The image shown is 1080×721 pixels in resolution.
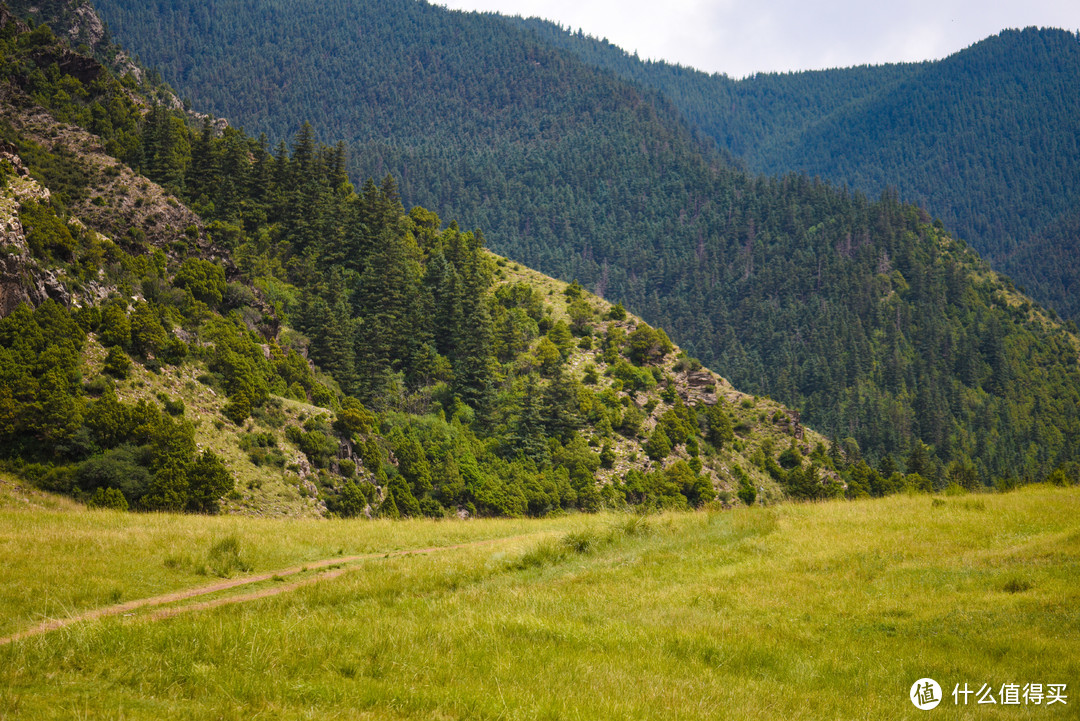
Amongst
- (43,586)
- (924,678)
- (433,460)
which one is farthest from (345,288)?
(924,678)

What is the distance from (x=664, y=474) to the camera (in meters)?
75.6

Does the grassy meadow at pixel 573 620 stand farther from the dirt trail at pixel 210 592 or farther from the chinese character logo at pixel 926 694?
the dirt trail at pixel 210 592

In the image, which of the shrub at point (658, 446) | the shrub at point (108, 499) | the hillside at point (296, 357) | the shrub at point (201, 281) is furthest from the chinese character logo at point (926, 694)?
the shrub at point (658, 446)

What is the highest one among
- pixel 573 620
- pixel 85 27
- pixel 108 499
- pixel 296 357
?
pixel 85 27

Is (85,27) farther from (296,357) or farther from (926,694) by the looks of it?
(926,694)

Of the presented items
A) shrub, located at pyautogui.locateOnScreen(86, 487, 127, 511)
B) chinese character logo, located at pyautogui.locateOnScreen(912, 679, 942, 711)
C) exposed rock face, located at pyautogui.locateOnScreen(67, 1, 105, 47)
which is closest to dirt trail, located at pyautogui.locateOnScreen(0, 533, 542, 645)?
chinese character logo, located at pyautogui.locateOnScreen(912, 679, 942, 711)

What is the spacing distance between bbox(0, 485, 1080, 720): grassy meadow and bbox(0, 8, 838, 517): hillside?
995cm

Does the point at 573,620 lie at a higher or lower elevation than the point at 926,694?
higher

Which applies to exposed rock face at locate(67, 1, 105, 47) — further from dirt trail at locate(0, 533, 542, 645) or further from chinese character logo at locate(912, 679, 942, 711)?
chinese character logo at locate(912, 679, 942, 711)

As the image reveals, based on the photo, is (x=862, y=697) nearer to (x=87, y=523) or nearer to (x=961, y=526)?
(x=961, y=526)

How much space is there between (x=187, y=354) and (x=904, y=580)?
43605 mm

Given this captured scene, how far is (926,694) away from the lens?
404 inches

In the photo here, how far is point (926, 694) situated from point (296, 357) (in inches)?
2229

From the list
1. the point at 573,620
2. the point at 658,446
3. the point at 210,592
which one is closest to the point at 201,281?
the point at 210,592
